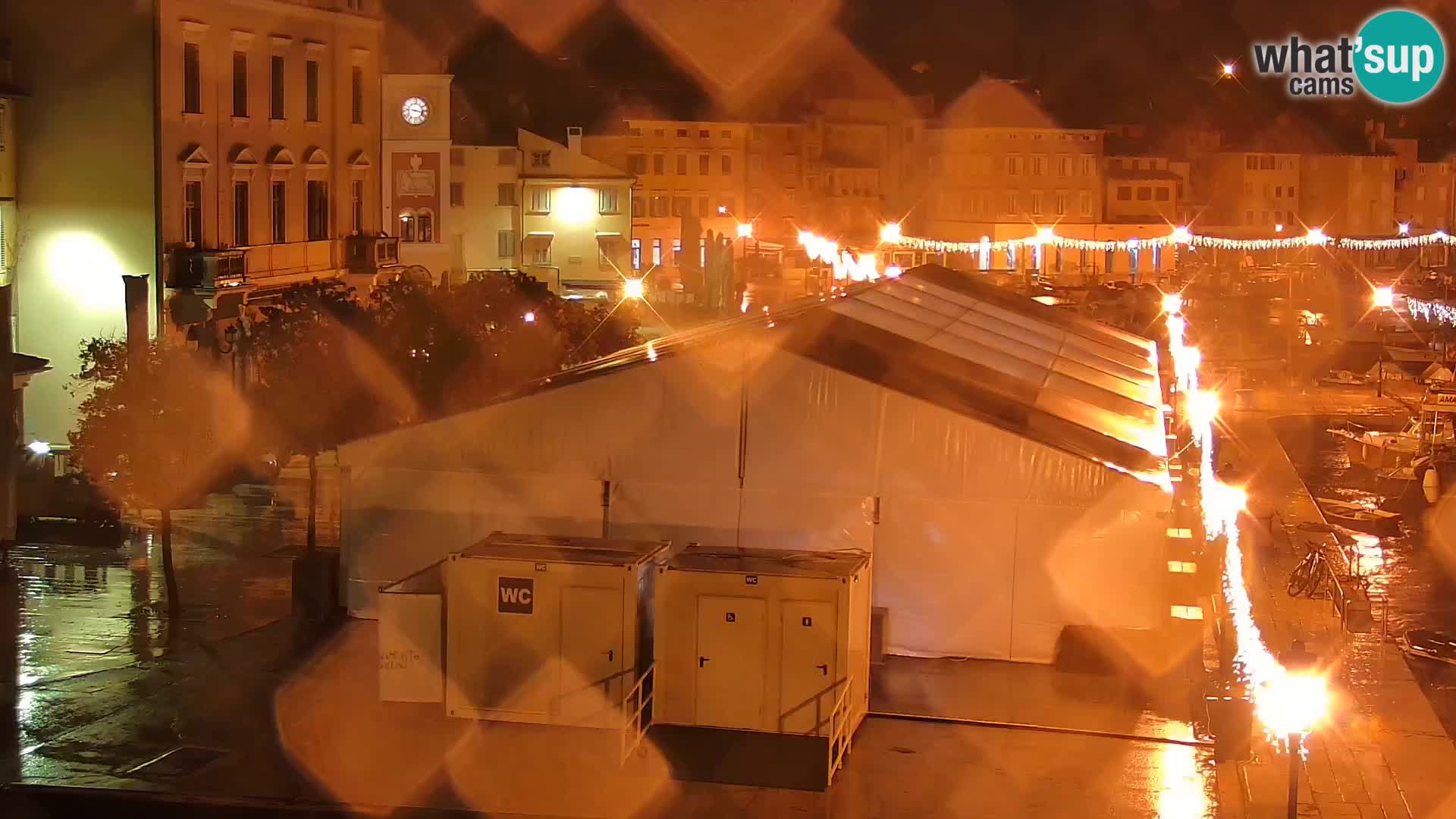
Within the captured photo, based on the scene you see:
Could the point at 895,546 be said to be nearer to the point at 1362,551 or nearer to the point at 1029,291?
the point at 1362,551

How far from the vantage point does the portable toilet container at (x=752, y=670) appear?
11789mm

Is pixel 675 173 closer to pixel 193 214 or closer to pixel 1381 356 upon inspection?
pixel 1381 356

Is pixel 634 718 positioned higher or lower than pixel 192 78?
lower

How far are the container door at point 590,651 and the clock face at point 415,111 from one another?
3451cm

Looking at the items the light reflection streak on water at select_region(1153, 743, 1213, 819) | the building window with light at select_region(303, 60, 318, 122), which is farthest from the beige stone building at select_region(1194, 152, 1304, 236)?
the light reflection streak on water at select_region(1153, 743, 1213, 819)

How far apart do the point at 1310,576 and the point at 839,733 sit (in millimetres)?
8423

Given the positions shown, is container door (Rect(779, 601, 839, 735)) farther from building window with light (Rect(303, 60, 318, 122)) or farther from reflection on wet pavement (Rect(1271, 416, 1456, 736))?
building window with light (Rect(303, 60, 318, 122))

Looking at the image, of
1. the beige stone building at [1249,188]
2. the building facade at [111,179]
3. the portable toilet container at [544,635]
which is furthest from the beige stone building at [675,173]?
the portable toilet container at [544,635]

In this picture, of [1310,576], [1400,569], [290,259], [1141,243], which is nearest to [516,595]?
[1310,576]

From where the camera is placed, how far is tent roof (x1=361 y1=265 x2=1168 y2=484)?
15.6m

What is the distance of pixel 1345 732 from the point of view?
13.5 m

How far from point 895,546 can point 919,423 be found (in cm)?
108

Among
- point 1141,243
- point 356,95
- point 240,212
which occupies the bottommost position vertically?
point 240,212

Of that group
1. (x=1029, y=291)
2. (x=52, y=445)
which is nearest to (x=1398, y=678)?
(x=52, y=445)
